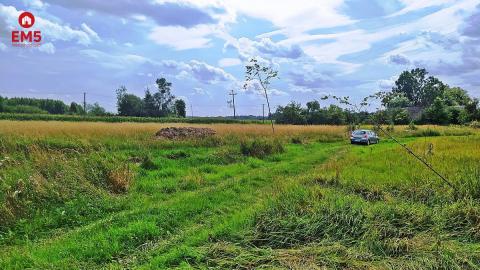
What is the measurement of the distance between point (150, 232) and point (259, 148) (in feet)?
42.5

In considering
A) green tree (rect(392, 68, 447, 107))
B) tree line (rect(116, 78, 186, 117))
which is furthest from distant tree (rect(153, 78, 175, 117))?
green tree (rect(392, 68, 447, 107))

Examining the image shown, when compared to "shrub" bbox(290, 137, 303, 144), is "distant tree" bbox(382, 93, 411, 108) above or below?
above

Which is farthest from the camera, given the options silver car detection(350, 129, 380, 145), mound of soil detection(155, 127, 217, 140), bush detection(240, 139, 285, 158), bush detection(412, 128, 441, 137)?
bush detection(412, 128, 441, 137)

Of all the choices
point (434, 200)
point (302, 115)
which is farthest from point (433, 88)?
point (434, 200)

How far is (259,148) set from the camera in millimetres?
19578

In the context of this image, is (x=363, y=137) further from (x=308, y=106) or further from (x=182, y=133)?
(x=308, y=106)

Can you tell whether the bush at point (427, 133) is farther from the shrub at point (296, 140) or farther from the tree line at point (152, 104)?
the tree line at point (152, 104)

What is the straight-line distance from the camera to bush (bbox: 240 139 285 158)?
19036 millimetres

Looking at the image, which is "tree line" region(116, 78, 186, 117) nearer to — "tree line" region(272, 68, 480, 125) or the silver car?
"tree line" region(272, 68, 480, 125)

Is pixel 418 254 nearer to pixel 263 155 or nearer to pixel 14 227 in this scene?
pixel 14 227

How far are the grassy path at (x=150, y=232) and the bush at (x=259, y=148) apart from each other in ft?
25.5

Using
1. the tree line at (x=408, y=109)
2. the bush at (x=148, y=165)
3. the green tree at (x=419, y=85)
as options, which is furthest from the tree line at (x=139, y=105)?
the bush at (x=148, y=165)

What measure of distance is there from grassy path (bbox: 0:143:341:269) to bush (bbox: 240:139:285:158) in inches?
306

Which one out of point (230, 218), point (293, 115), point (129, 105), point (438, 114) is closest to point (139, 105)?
point (129, 105)
